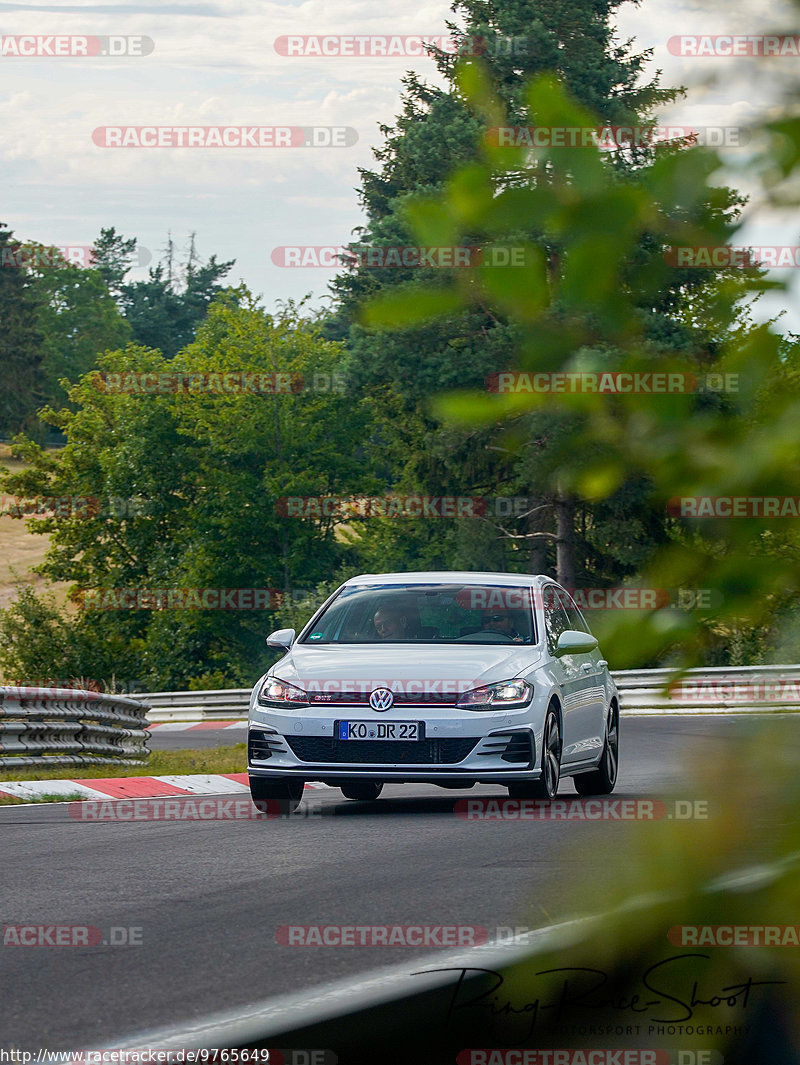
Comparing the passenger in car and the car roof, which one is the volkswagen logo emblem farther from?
the car roof

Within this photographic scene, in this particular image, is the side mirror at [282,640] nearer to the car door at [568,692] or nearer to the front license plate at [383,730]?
the front license plate at [383,730]

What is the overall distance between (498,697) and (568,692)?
114 cm

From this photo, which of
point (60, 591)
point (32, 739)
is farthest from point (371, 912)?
point (60, 591)

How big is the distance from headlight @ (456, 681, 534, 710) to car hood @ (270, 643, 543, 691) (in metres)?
0.05

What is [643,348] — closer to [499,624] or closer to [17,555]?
[499,624]

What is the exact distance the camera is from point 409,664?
34.1ft

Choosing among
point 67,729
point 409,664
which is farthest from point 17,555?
point 409,664

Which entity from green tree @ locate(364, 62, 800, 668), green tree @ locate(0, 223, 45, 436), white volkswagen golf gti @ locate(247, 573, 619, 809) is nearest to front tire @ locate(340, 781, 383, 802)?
white volkswagen golf gti @ locate(247, 573, 619, 809)

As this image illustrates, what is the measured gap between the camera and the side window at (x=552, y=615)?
11383mm

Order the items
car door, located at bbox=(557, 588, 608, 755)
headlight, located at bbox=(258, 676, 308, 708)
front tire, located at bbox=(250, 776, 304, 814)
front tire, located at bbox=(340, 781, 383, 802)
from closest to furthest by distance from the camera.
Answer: headlight, located at bbox=(258, 676, 308, 708) → front tire, located at bbox=(250, 776, 304, 814) → car door, located at bbox=(557, 588, 608, 755) → front tire, located at bbox=(340, 781, 383, 802)

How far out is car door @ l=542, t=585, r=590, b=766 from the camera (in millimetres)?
11047

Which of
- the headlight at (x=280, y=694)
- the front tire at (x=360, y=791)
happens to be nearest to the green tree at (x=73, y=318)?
the front tire at (x=360, y=791)

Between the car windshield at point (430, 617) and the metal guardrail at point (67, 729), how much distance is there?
3.67 meters

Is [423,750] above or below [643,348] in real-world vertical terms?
below
